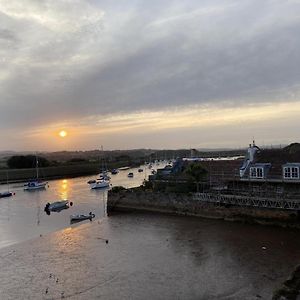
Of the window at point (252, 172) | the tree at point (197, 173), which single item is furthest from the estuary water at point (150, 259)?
the window at point (252, 172)

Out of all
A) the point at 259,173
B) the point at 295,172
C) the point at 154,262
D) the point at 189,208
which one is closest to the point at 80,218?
the point at 189,208

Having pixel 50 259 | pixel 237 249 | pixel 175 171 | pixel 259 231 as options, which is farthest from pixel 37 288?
pixel 175 171

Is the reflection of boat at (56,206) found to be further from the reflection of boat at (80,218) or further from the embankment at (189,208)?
the reflection of boat at (80,218)

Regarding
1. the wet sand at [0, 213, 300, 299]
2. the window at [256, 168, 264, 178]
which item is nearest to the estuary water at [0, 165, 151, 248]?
the wet sand at [0, 213, 300, 299]

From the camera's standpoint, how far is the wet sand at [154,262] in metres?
22.3

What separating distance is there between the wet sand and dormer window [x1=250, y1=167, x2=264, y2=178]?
6409mm

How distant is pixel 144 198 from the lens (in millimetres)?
45625

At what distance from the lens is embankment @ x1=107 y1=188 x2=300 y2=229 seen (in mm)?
35578

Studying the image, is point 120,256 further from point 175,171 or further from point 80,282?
point 175,171

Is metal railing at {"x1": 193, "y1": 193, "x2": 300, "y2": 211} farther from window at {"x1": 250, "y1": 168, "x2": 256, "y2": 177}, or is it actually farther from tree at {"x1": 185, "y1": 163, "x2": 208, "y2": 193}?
tree at {"x1": 185, "y1": 163, "x2": 208, "y2": 193}

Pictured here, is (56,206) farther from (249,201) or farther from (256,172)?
(249,201)

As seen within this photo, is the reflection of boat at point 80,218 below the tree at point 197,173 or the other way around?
below

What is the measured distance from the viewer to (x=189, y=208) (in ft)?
137

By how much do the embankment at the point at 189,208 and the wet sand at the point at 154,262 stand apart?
1.16 m
